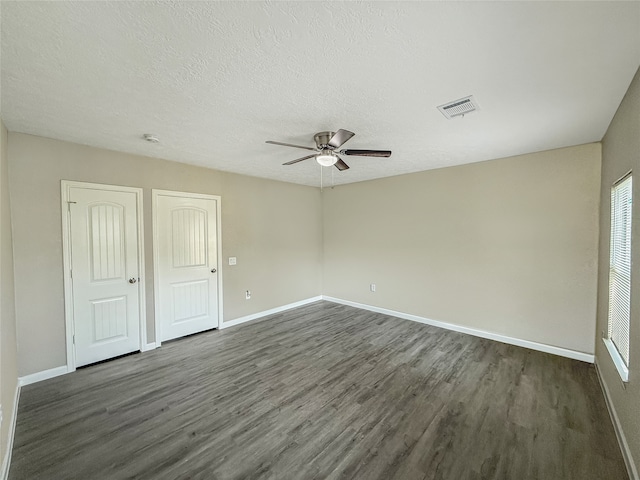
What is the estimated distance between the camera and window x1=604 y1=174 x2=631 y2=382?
1974 mm

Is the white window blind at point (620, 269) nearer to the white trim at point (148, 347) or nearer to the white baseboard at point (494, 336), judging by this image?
the white baseboard at point (494, 336)

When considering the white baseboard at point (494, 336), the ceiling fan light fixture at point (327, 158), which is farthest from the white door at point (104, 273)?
the white baseboard at point (494, 336)

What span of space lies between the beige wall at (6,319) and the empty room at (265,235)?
0.05 m

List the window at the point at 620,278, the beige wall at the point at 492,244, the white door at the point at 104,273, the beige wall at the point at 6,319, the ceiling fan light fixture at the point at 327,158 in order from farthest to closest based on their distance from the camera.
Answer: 1. the beige wall at the point at 492,244
2. the white door at the point at 104,273
3. the ceiling fan light fixture at the point at 327,158
4. the window at the point at 620,278
5. the beige wall at the point at 6,319

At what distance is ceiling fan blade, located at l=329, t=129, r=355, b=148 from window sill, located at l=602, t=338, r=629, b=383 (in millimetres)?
2718

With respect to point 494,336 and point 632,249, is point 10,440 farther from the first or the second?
point 494,336

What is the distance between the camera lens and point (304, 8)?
120cm

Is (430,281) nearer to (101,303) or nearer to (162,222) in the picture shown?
(162,222)

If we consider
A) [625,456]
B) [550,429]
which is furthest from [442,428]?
[625,456]

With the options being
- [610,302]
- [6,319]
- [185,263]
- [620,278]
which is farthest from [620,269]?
[6,319]

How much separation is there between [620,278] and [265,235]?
447cm

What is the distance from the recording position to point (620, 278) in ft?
7.13

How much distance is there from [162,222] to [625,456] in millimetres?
4950

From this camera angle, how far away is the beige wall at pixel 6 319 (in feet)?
6.15
